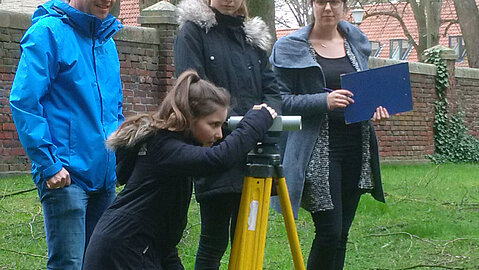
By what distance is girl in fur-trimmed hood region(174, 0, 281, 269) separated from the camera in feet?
12.6

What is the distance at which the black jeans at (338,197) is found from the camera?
4320 mm

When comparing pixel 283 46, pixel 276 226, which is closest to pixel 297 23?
pixel 276 226

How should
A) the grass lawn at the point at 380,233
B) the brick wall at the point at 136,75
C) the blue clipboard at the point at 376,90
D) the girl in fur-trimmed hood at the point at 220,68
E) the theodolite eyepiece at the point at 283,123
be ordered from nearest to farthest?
1. the theodolite eyepiece at the point at 283,123
2. the girl in fur-trimmed hood at the point at 220,68
3. the blue clipboard at the point at 376,90
4. the grass lawn at the point at 380,233
5. the brick wall at the point at 136,75

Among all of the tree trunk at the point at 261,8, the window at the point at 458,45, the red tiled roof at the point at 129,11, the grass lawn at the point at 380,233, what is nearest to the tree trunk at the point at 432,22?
the red tiled roof at the point at 129,11

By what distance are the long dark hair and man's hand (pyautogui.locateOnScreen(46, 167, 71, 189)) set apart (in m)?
0.24

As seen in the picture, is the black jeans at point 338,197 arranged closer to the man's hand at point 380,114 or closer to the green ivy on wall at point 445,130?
the man's hand at point 380,114

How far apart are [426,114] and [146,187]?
14600 mm

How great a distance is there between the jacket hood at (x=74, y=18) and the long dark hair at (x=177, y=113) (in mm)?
533

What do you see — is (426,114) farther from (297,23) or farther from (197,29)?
(297,23)

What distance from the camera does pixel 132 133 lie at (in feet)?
10.4

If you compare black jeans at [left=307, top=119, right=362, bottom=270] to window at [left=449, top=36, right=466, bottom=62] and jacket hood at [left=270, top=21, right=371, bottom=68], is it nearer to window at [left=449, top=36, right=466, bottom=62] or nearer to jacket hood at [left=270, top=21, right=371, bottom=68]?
jacket hood at [left=270, top=21, right=371, bottom=68]

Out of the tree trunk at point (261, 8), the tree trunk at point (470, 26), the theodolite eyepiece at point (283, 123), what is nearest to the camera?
the theodolite eyepiece at point (283, 123)

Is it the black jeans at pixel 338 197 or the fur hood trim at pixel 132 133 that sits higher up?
the fur hood trim at pixel 132 133

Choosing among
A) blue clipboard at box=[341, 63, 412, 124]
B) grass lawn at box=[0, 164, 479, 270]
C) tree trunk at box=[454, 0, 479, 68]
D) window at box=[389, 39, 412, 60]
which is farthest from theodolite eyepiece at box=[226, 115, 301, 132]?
window at box=[389, 39, 412, 60]
